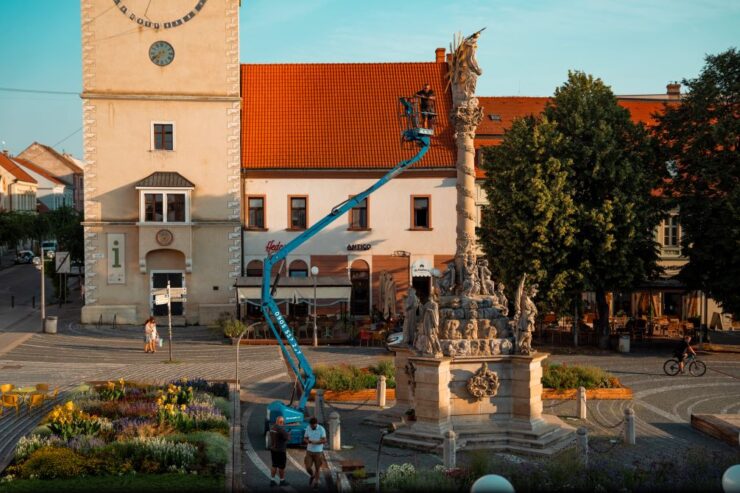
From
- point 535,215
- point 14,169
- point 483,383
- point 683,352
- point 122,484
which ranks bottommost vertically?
point 122,484

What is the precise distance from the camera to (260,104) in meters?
50.0

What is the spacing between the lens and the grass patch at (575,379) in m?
27.7

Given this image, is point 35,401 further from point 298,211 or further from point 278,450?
point 298,211

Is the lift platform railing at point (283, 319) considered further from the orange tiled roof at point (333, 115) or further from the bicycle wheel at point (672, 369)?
the orange tiled roof at point (333, 115)

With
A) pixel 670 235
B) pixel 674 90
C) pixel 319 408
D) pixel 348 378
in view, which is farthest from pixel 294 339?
pixel 674 90

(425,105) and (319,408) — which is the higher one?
(425,105)

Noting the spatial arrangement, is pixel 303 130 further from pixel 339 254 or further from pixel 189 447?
pixel 189 447

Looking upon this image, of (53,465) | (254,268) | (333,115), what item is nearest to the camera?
(53,465)

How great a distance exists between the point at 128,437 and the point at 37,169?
105 metres

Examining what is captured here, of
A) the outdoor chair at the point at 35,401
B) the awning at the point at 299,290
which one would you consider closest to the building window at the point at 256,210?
the awning at the point at 299,290

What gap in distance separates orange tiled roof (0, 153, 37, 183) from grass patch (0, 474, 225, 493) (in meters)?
91.1

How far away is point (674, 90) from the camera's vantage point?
61594 mm

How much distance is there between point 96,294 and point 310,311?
428 inches

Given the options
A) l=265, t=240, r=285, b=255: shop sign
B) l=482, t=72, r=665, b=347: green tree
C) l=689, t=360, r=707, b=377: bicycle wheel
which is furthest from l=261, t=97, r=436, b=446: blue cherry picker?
l=265, t=240, r=285, b=255: shop sign
